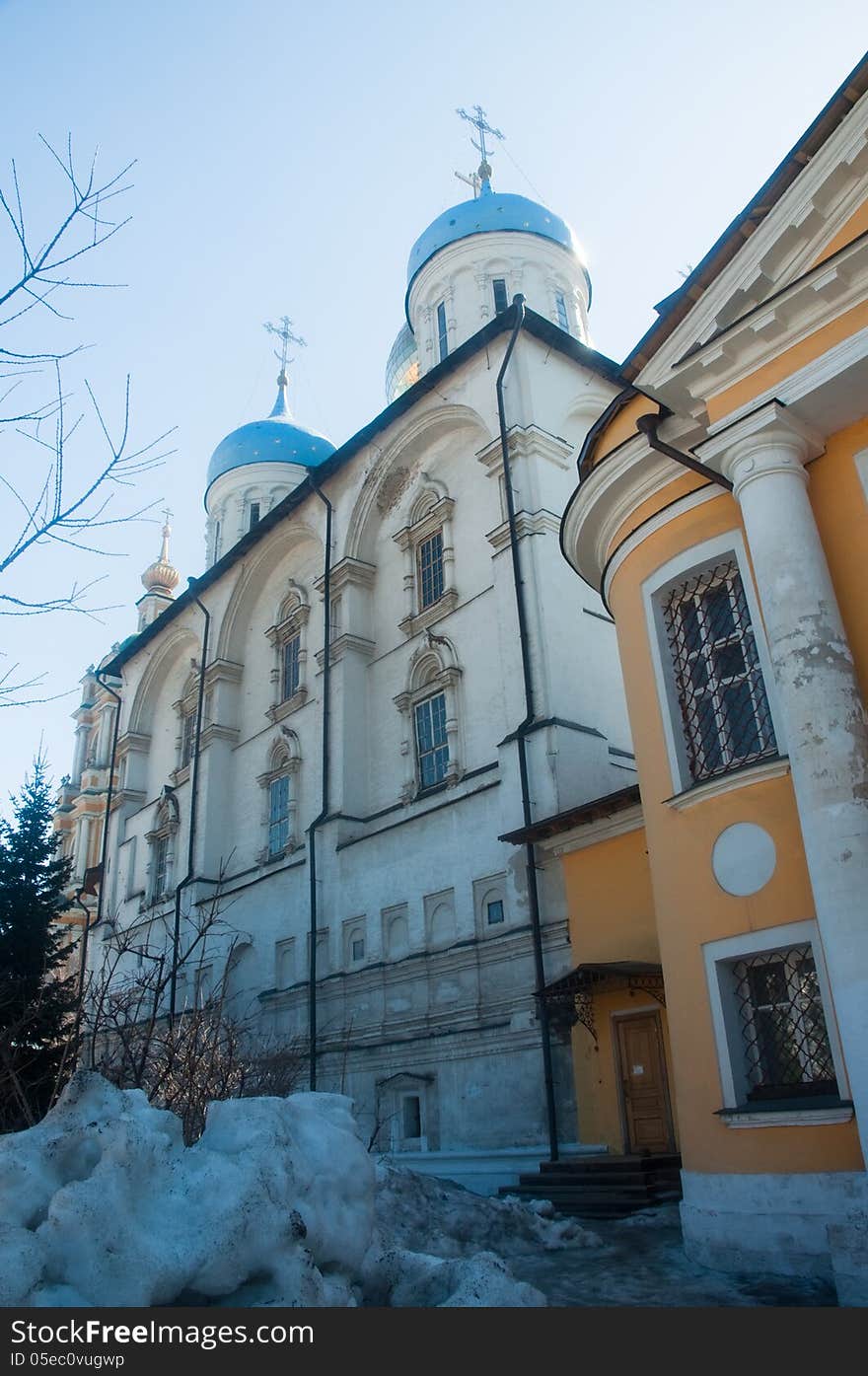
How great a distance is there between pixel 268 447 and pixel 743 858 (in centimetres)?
2789

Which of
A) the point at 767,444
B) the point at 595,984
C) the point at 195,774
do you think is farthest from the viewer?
the point at 195,774

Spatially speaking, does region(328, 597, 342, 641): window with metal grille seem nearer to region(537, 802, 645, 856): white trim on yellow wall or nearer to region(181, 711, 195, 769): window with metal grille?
region(181, 711, 195, 769): window with metal grille

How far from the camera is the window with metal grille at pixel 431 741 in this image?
1858 cm

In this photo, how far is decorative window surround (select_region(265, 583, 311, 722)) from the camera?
23188 mm

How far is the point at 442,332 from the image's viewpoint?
24688 millimetres

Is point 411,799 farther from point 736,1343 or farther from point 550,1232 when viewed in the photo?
point 736,1343

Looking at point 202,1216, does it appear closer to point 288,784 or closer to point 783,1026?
point 783,1026

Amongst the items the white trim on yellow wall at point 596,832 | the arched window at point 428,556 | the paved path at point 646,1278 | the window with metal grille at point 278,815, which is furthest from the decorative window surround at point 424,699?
the paved path at point 646,1278

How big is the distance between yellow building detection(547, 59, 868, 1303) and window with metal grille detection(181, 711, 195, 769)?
61.8 ft

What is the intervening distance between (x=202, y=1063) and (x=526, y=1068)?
210 inches

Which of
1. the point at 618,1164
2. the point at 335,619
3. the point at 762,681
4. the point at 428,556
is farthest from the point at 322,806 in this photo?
the point at 762,681

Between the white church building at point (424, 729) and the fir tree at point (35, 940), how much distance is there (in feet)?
8.40

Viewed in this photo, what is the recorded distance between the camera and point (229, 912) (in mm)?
22281

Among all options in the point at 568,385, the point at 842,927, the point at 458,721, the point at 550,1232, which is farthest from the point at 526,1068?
the point at 568,385
